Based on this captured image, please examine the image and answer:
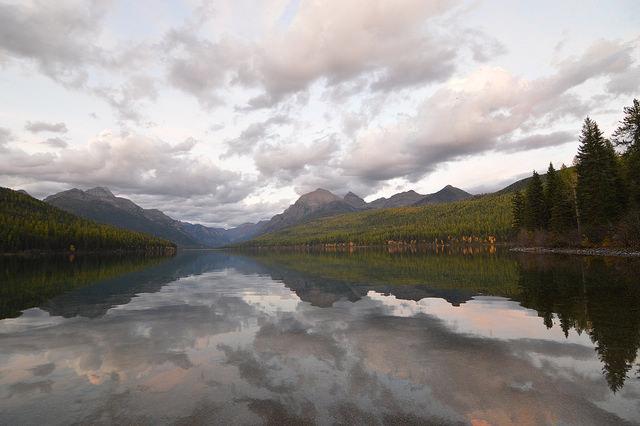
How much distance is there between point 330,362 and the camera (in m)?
15.3

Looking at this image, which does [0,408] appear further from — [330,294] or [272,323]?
[330,294]

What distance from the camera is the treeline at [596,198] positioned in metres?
72.5

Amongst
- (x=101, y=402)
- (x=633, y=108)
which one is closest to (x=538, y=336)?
(x=101, y=402)

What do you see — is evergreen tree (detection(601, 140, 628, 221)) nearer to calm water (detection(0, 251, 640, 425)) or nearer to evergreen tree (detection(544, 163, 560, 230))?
evergreen tree (detection(544, 163, 560, 230))

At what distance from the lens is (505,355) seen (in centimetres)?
1585

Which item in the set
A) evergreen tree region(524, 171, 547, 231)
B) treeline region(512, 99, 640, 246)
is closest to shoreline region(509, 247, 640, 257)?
treeline region(512, 99, 640, 246)

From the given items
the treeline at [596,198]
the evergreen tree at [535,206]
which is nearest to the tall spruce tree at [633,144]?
the treeline at [596,198]

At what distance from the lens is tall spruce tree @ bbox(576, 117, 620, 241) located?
7931 cm

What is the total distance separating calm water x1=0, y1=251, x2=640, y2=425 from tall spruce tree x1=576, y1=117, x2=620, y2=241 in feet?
201

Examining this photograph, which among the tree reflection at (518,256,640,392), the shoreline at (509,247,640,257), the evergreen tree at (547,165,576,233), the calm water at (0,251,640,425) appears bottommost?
the shoreline at (509,247,640,257)

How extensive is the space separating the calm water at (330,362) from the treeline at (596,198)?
56.8 meters

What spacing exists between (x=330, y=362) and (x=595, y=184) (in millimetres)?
91819

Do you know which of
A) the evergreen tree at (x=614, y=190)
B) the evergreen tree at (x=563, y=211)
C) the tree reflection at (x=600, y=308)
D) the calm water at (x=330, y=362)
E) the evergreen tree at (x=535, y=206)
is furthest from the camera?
the evergreen tree at (x=535, y=206)

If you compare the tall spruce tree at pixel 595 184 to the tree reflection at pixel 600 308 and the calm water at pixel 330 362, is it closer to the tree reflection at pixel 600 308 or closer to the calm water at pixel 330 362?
the tree reflection at pixel 600 308
